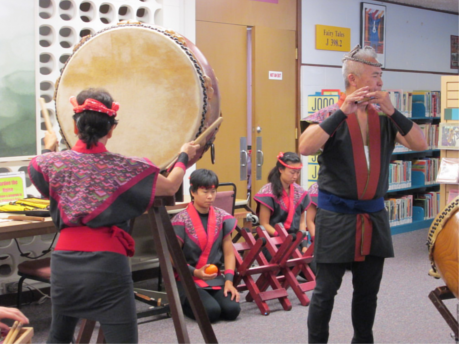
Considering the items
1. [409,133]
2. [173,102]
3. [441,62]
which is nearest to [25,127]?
[173,102]

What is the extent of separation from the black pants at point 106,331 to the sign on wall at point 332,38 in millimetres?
4118

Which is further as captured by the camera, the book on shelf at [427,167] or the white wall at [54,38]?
the book on shelf at [427,167]

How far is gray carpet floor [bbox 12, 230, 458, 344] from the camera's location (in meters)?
2.88

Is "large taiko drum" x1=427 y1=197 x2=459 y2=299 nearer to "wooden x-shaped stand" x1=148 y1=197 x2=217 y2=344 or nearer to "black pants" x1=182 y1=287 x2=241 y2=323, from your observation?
"wooden x-shaped stand" x1=148 y1=197 x2=217 y2=344

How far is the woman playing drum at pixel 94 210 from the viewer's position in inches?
66.2

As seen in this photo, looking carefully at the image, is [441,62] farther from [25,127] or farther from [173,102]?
[173,102]

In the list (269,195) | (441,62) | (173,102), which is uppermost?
(441,62)

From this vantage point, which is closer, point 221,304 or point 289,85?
point 221,304

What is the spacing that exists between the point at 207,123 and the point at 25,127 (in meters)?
2.01

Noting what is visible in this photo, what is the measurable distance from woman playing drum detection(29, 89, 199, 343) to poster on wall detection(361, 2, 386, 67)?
4533mm

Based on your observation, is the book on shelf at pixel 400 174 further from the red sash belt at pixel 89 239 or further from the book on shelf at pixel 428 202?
the red sash belt at pixel 89 239

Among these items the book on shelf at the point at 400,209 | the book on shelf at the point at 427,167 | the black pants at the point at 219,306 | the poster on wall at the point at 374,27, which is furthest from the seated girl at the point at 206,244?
the book on shelf at the point at 427,167

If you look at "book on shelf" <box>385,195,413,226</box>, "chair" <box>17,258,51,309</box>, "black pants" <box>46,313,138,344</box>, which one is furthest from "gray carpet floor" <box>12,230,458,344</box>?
"book on shelf" <box>385,195,413,226</box>

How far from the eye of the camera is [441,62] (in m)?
6.82
